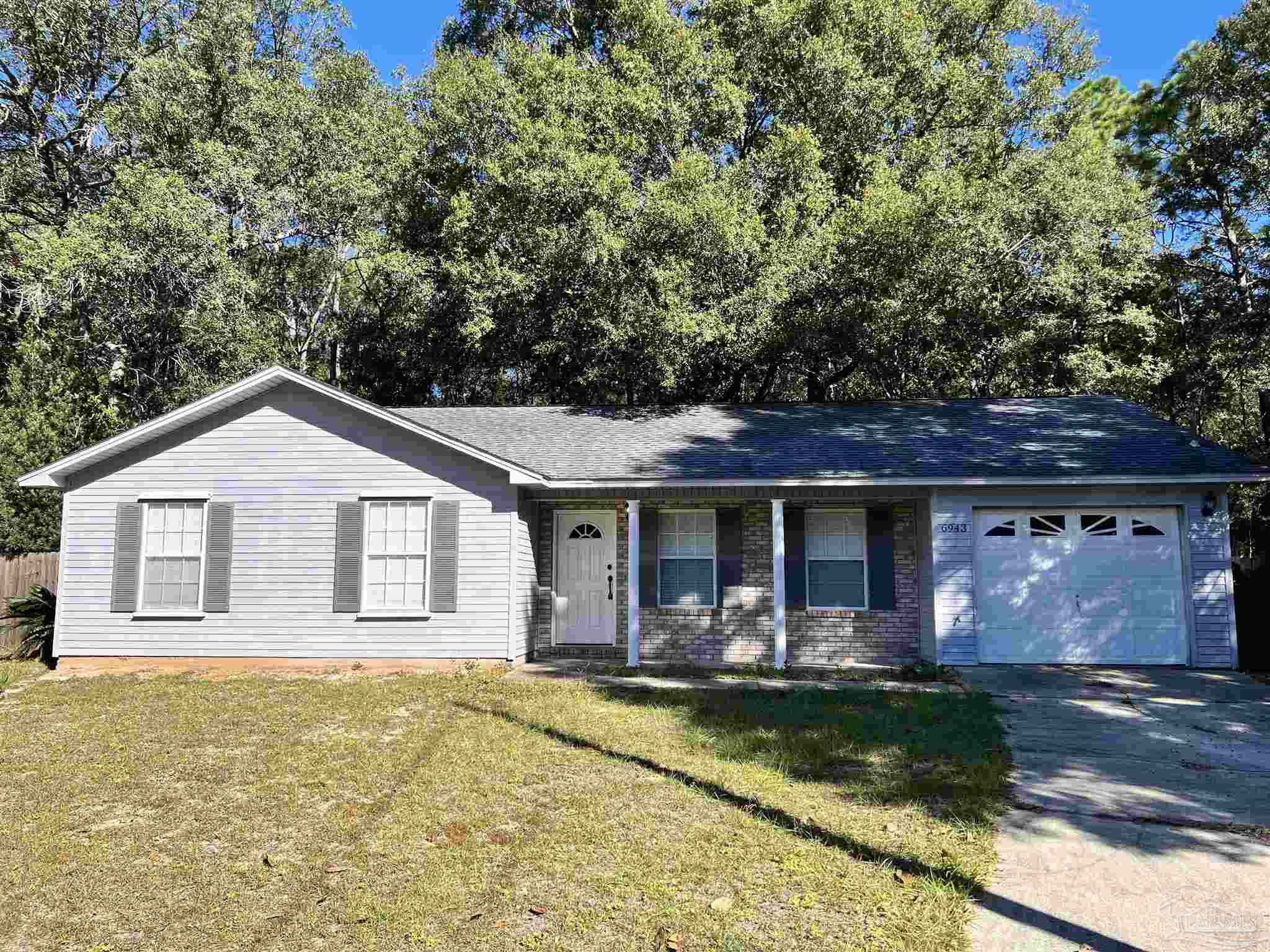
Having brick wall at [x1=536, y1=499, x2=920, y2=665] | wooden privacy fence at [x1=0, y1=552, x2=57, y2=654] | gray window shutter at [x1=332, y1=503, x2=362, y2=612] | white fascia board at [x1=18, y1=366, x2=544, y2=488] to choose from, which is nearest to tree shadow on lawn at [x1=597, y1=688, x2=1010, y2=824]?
brick wall at [x1=536, y1=499, x2=920, y2=665]

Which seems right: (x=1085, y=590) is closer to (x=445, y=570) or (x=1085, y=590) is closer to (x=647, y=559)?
(x=647, y=559)

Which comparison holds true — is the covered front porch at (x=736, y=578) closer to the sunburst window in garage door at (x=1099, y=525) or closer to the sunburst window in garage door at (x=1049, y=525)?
the sunburst window in garage door at (x=1049, y=525)

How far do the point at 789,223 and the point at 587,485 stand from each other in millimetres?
9579

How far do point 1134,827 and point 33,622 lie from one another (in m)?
14.7

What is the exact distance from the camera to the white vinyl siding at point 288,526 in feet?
39.2

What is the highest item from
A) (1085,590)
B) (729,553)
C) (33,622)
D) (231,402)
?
(231,402)

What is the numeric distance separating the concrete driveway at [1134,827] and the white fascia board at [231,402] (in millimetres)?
7135

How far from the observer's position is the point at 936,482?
37.8ft

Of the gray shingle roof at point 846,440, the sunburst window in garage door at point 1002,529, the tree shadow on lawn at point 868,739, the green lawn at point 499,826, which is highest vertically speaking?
the gray shingle roof at point 846,440

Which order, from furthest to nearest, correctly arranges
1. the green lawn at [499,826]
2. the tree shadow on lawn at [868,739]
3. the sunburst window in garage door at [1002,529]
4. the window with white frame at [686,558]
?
the window with white frame at [686,558]
the sunburst window in garage door at [1002,529]
the tree shadow on lawn at [868,739]
the green lawn at [499,826]

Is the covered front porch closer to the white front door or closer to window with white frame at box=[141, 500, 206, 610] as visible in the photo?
the white front door

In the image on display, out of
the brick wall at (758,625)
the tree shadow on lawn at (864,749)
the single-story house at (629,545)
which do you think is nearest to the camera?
the tree shadow on lawn at (864,749)

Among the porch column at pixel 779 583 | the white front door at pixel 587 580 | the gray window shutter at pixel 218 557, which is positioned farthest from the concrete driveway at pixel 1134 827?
the gray window shutter at pixel 218 557

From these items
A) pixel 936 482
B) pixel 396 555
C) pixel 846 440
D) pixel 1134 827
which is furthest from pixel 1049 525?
pixel 396 555
